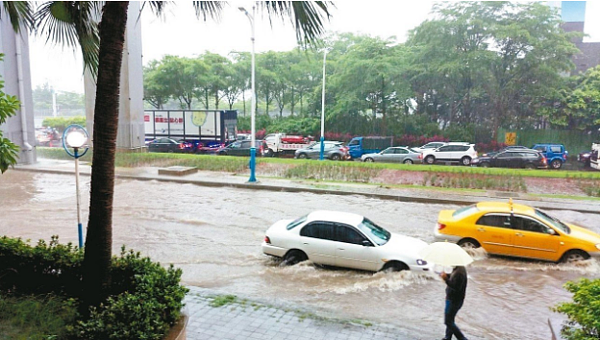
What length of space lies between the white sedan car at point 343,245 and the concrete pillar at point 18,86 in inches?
860

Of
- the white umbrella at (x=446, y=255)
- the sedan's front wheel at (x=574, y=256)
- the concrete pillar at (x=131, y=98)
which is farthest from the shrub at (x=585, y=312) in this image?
the concrete pillar at (x=131, y=98)

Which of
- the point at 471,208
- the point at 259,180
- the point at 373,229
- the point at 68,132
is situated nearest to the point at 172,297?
the point at 68,132

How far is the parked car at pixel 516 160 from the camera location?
98.5 feet

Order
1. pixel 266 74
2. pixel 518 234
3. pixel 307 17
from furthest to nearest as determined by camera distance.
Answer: pixel 266 74
pixel 518 234
pixel 307 17

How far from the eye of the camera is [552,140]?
42.6 m

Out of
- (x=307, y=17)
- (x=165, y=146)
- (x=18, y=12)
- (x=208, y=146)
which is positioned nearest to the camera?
(x=307, y=17)

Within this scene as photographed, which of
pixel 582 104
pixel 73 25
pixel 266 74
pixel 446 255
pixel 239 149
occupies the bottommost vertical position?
pixel 446 255

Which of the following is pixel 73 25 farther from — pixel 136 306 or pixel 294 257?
pixel 294 257

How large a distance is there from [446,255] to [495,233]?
504 cm

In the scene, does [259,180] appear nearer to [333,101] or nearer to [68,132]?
[68,132]

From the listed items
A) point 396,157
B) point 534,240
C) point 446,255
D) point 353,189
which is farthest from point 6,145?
point 396,157

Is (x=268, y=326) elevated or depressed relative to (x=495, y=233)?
depressed

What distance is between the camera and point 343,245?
402 inches

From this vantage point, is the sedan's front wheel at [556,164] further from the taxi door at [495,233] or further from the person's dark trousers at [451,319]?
the person's dark trousers at [451,319]
